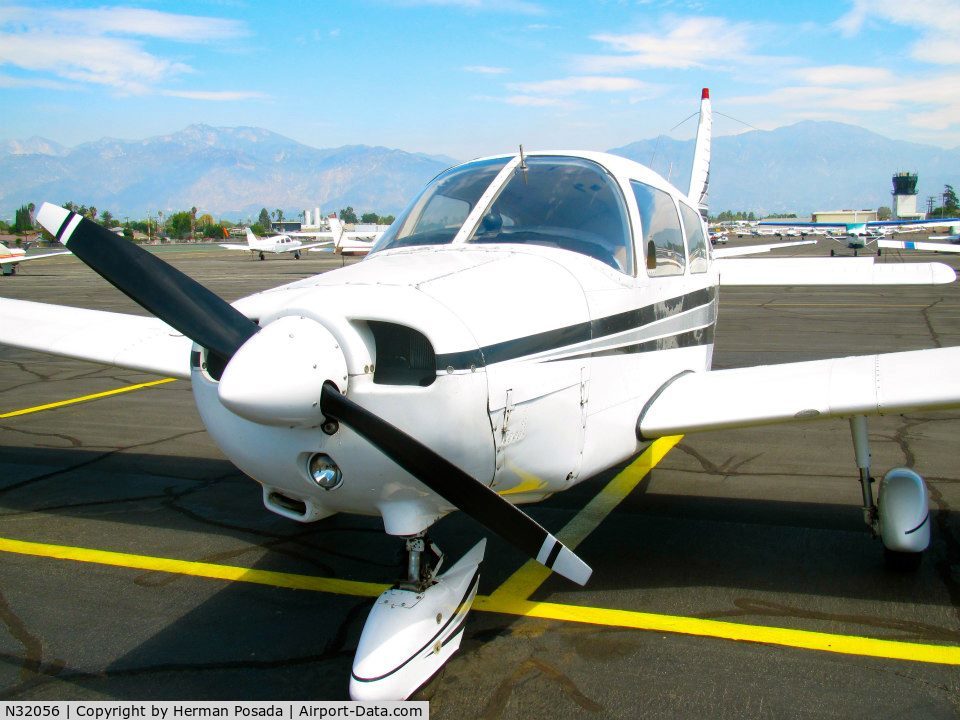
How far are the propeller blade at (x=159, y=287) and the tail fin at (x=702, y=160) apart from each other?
730cm

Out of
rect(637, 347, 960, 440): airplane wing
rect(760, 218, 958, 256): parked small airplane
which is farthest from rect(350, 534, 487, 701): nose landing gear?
rect(760, 218, 958, 256): parked small airplane

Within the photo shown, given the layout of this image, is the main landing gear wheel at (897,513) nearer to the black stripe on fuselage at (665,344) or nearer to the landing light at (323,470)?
the black stripe on fuselage at (665,344)

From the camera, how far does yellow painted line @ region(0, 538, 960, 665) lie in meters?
3.56

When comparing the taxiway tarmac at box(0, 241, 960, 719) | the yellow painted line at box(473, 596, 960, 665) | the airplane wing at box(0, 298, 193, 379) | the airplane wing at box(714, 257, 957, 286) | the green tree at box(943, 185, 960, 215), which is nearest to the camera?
the taxiway tarmac at box(0, 241, 960, 719)

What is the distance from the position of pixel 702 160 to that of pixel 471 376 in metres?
8.10

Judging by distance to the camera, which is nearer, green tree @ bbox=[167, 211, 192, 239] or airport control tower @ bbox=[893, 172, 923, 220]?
green tree @ bbox=[167, 211, 192, 239]

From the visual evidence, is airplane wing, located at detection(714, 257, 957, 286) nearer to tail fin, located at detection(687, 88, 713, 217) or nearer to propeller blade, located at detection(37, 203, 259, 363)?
tail fin, located at detection(687, 88, 713, 217)

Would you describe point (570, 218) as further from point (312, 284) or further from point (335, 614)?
point (335, 614)

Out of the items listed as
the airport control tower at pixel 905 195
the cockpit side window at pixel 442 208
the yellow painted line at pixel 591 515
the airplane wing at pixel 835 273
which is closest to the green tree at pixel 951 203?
the airport control tower at pixel 905 195

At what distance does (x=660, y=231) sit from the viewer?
17.1 ft

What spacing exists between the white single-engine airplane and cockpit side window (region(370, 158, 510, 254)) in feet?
0.06

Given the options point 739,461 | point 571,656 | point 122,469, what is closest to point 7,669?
point 571,656

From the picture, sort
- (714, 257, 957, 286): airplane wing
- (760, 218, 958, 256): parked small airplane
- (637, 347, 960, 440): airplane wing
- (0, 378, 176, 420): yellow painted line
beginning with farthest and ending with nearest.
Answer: (760, 218, 958, 256): parked small airplane, (0, 378, 176, 420): yellow painted line, (714, 257, 957, 286): airplane wing, (637, 347, 960, 440): airplane wing

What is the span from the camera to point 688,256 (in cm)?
586
